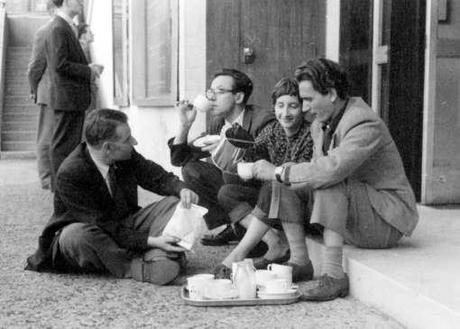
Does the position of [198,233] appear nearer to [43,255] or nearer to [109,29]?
[43,255]

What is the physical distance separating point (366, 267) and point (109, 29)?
31.2ft

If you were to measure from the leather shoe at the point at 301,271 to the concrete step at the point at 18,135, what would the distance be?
11.1m

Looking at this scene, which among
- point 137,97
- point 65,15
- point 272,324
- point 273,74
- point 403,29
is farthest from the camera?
point 137,97

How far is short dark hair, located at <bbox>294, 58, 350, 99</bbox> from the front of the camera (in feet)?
12.7

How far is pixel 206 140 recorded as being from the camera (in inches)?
184

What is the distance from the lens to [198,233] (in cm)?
407

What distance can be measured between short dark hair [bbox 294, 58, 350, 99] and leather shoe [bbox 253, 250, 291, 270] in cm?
94

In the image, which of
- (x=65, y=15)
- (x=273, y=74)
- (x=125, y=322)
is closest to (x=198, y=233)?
(x=125, y=322)

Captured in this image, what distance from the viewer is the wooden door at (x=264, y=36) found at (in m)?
6.47

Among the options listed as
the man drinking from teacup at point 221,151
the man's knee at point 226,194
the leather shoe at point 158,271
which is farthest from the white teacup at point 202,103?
the leather shoe at point 158,271

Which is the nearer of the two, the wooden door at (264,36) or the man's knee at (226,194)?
the man's knee at (226,194)

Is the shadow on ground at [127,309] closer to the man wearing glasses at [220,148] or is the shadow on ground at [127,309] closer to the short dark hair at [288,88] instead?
the man wearing glasses at [220,148]

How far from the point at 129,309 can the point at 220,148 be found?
1.23 metres

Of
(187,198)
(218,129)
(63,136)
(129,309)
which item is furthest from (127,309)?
(63,136)
